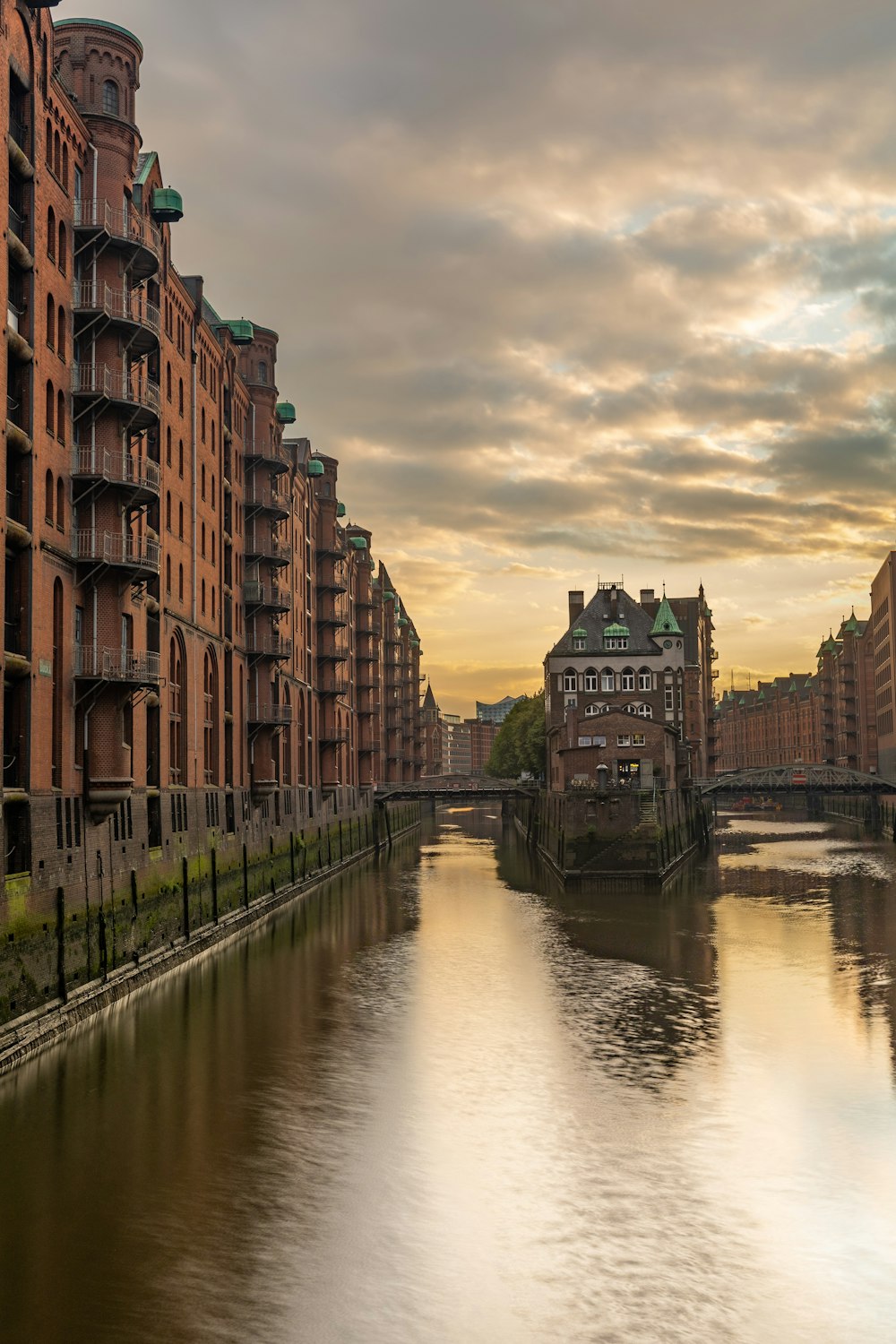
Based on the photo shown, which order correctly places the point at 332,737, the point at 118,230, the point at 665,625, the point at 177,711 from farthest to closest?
the point at 665,625 → the point at 332,737 → the point at 177,711 → the point at 118,230

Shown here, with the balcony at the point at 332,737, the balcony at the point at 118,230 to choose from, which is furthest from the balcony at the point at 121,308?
the balcony at the point at 332,737

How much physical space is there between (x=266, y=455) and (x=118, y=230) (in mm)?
26723

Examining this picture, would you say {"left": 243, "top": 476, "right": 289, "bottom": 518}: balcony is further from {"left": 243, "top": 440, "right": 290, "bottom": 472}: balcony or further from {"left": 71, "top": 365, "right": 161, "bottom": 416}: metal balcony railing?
{"left": 71, "top": 365, "right": 161, "bottom": 416}: metal balcony railing

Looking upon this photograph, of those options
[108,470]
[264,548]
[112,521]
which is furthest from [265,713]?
[108,470]

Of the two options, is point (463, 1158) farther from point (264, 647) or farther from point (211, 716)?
point (264, 647)

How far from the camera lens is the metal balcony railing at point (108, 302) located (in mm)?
36156

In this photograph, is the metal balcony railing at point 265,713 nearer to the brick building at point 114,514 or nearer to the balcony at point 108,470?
the brick building at point 114,514

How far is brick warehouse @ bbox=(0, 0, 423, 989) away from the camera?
31875mm

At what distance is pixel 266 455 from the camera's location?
211 feet

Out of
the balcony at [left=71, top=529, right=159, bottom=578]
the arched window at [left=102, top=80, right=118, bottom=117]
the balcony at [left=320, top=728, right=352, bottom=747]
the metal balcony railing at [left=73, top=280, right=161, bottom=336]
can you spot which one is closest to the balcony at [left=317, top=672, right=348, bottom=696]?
the balcony at [left=320, top=728, right=352, bottom=747]

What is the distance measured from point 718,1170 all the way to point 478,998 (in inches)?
596

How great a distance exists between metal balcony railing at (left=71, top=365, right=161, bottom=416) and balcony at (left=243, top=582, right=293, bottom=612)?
24.5 m

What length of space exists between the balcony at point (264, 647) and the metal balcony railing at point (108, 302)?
26398 millimetres

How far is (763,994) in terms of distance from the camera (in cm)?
→ 3572
